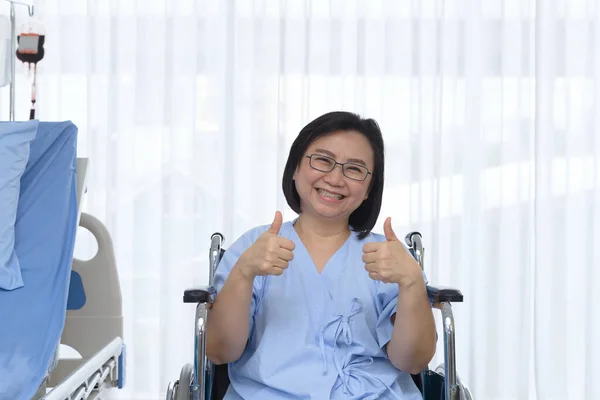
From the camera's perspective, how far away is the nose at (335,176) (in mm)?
1707

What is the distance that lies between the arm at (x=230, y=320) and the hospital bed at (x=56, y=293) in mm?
313

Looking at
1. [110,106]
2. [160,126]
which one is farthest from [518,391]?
[110,106]

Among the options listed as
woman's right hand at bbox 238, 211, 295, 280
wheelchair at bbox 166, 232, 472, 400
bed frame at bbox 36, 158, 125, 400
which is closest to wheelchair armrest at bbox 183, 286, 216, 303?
wheelchair at bbox 166, 232, 472, 400

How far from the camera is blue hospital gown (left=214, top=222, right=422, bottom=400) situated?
5.28 ft

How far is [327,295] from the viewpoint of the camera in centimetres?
171

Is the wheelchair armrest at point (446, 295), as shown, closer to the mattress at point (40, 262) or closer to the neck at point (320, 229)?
the neck at point (320, 229)

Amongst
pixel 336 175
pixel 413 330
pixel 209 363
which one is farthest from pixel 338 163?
pixel 209 363

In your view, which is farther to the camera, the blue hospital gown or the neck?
the neck

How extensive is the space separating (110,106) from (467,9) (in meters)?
1.49

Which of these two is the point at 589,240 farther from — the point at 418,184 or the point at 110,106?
→ the point at 110,106

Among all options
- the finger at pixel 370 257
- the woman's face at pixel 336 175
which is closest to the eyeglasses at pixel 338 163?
the woman's face at pixel 336 175

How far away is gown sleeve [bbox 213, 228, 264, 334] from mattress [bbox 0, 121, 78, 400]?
16.5 inches

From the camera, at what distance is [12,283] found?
6.43 ft

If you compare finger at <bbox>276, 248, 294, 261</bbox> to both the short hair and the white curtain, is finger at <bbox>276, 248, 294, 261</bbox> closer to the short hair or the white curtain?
the short hair
